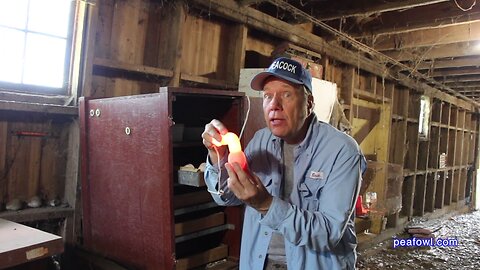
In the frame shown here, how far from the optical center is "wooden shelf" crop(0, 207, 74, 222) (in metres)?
1.80

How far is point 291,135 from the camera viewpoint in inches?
51.9

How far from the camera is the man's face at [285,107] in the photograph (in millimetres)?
1267

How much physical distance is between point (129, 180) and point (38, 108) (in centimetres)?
66

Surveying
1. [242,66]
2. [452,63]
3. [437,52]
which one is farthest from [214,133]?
[452,63]

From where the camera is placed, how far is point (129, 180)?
1646mm

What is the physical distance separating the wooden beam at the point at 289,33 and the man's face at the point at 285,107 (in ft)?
4.74

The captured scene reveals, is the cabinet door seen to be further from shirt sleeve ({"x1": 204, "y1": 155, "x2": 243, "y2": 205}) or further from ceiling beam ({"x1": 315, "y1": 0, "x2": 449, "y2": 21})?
ceiling beam ({"x1": 315, "y1": 0, "x2": 449, "y2": 21})

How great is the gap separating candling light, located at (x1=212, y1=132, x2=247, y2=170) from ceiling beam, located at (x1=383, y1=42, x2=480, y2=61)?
3.83 m

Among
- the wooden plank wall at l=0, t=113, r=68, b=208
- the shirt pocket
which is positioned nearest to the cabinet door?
the wooden plank wall at l=0, t=113, r=68, b=208

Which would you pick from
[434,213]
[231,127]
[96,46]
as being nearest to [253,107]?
[231,127]

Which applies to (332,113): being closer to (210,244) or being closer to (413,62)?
(210,244)

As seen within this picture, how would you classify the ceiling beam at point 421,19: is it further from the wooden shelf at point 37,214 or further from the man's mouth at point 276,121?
the wooden shelf at point 37,214

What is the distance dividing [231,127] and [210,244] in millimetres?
703

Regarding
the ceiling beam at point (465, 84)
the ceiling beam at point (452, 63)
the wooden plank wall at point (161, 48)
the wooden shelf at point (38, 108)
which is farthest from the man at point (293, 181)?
the ceiling beam at point (465, 84)
